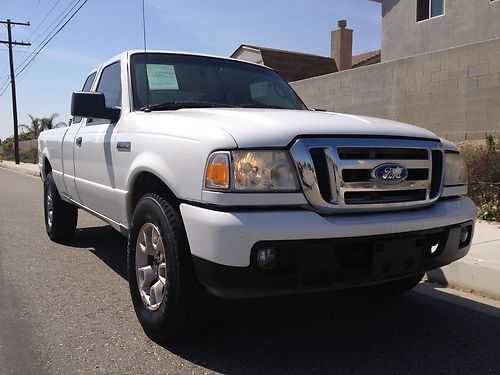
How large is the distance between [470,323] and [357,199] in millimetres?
1598

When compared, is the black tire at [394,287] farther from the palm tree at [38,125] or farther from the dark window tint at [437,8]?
the palm tree at [38,125]

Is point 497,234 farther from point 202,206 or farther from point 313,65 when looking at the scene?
point 313,65

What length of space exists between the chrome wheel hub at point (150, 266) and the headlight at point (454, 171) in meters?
1.88

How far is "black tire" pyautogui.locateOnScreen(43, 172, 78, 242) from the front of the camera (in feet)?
19.9

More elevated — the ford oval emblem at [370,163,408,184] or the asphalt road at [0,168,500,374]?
the ford oval emblem at [370,163,408,184]

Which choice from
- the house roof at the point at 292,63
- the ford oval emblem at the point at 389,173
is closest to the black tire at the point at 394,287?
the ford oval emblem at the point at 389,173

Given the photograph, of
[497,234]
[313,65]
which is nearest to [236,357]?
[497,234]

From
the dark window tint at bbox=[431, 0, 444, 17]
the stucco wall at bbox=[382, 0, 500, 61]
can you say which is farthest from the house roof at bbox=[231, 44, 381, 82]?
the dark window tint at bbox=[431, 0, 444, 17]

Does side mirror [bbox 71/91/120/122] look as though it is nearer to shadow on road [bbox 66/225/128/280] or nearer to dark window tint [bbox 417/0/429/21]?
shadow on road [bbox 66/225/128/280]

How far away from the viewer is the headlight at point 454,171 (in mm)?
3329

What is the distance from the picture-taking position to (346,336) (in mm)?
3389

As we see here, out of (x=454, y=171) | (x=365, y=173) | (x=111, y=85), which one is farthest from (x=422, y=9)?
(x=365, y=173)

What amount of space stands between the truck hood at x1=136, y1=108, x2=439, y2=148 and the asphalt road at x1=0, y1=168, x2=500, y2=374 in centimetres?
110

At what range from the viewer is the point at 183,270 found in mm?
2850
